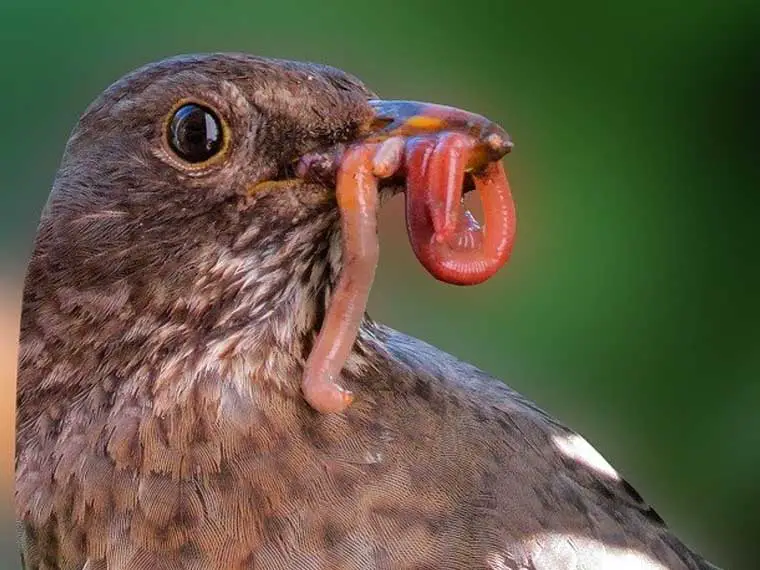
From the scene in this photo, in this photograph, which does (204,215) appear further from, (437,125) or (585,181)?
(585,181)

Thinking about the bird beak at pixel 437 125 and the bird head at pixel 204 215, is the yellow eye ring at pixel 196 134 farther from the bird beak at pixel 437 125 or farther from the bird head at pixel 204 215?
the bird beak at pixel 437 125

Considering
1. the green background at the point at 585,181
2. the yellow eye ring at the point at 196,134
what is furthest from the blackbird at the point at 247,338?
the green background at the point at 585,181

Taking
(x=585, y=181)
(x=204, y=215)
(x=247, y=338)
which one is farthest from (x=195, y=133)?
(x=585, y=181)

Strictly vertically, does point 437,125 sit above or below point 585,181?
above

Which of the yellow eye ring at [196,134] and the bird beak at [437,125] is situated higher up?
the bird beak at [437,125]

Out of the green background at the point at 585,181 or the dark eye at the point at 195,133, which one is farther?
the green background at the point at 585,181
